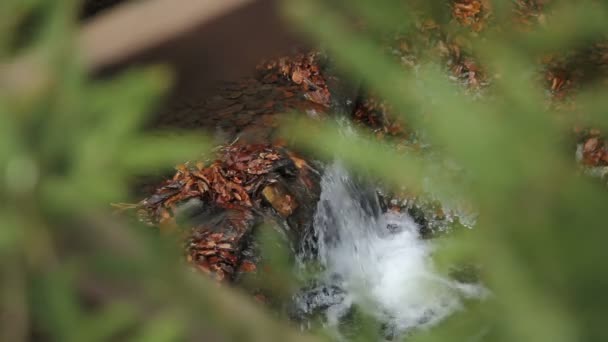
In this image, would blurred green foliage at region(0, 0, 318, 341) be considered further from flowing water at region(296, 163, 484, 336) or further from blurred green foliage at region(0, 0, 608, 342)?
flowing water at region(296, 163, 484, 336)

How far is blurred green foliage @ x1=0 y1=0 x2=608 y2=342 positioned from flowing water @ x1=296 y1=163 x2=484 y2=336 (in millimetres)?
3974

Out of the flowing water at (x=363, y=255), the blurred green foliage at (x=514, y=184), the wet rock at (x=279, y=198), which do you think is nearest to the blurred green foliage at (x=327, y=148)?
the blurred green foliage at (x=514, y=184)

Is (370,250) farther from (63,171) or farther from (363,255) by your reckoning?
(63,171)

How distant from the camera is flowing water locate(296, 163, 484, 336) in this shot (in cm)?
489

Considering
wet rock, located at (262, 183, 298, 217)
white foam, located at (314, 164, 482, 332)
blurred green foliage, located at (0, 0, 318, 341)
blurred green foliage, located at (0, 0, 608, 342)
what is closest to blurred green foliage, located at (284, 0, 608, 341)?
blurred green foliage, located at (0, 0, 608, 342)

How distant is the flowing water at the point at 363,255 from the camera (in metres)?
4.89

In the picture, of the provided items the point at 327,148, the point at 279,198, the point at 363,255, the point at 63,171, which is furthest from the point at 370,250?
the point at 63,171

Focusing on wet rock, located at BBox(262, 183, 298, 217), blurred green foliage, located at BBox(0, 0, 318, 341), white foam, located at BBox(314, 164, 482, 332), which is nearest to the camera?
blurred green foliage, located at BBox(0, 0, 318, 341)

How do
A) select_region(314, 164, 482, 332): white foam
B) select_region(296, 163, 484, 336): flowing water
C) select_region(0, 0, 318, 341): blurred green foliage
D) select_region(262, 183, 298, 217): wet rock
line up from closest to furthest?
select_region(0, 0, 318, 341): blurred green foliage
select_region(262, 183, 298, 217): wet rock
select_region(296, 163, 484, 336): flowing water
select_region(314, 164, 482, 332): white foam

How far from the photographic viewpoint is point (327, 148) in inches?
31.4

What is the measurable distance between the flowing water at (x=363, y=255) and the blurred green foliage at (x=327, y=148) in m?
3.97

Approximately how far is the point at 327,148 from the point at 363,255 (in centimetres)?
460

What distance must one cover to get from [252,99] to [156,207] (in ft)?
4.25

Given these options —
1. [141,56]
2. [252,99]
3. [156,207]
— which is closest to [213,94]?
[252,99]
